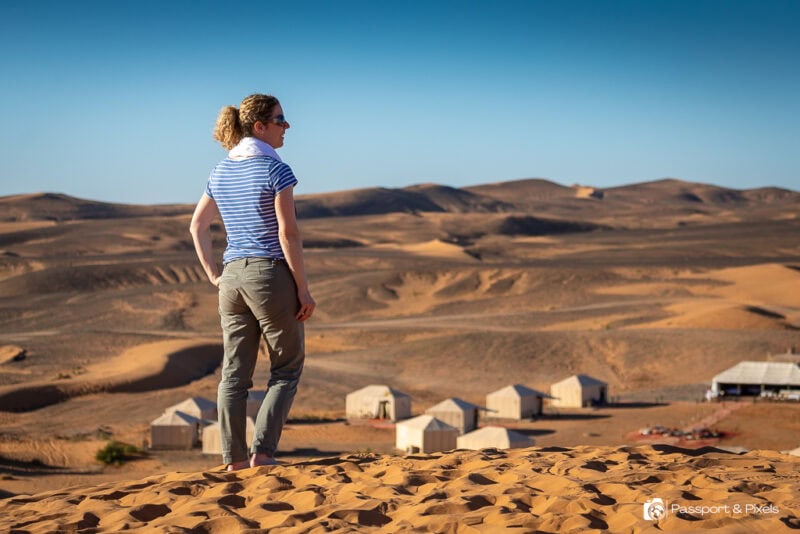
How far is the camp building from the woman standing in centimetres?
2738

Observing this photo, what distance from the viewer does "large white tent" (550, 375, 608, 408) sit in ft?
107

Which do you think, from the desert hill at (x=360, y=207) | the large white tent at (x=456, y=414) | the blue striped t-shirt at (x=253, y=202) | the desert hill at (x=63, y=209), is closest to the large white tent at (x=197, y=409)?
the large white tent at (x=456, y=414)

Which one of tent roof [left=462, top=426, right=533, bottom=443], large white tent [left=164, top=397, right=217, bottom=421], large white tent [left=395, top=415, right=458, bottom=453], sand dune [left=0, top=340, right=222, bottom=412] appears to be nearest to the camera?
tent roof [left=462, top=426, right=533, bottom=443]

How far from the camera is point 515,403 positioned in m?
30.6

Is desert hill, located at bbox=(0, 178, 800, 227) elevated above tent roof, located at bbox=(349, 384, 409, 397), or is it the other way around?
desert hill, located at bbox=(0, 178, 800, 227)

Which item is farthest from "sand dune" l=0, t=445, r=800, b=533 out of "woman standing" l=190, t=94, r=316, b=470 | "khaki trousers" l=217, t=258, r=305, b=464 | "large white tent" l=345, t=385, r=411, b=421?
"large white tent" l=345, t=385, r=411, b=421

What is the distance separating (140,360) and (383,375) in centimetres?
893

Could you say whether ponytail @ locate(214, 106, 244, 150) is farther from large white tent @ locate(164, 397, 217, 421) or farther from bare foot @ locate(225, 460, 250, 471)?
large white tent @ locate(164, 397, 217, 421)

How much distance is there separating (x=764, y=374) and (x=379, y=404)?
1152 centimetres

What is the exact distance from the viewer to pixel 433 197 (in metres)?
195

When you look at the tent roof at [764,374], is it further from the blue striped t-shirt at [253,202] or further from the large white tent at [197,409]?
the blue striped t-shirt at [253,202]

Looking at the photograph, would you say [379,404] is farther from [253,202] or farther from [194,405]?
[253,202]

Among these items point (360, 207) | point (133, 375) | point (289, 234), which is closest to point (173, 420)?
point (133, 375)

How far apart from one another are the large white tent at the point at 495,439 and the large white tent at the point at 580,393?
9.08m
